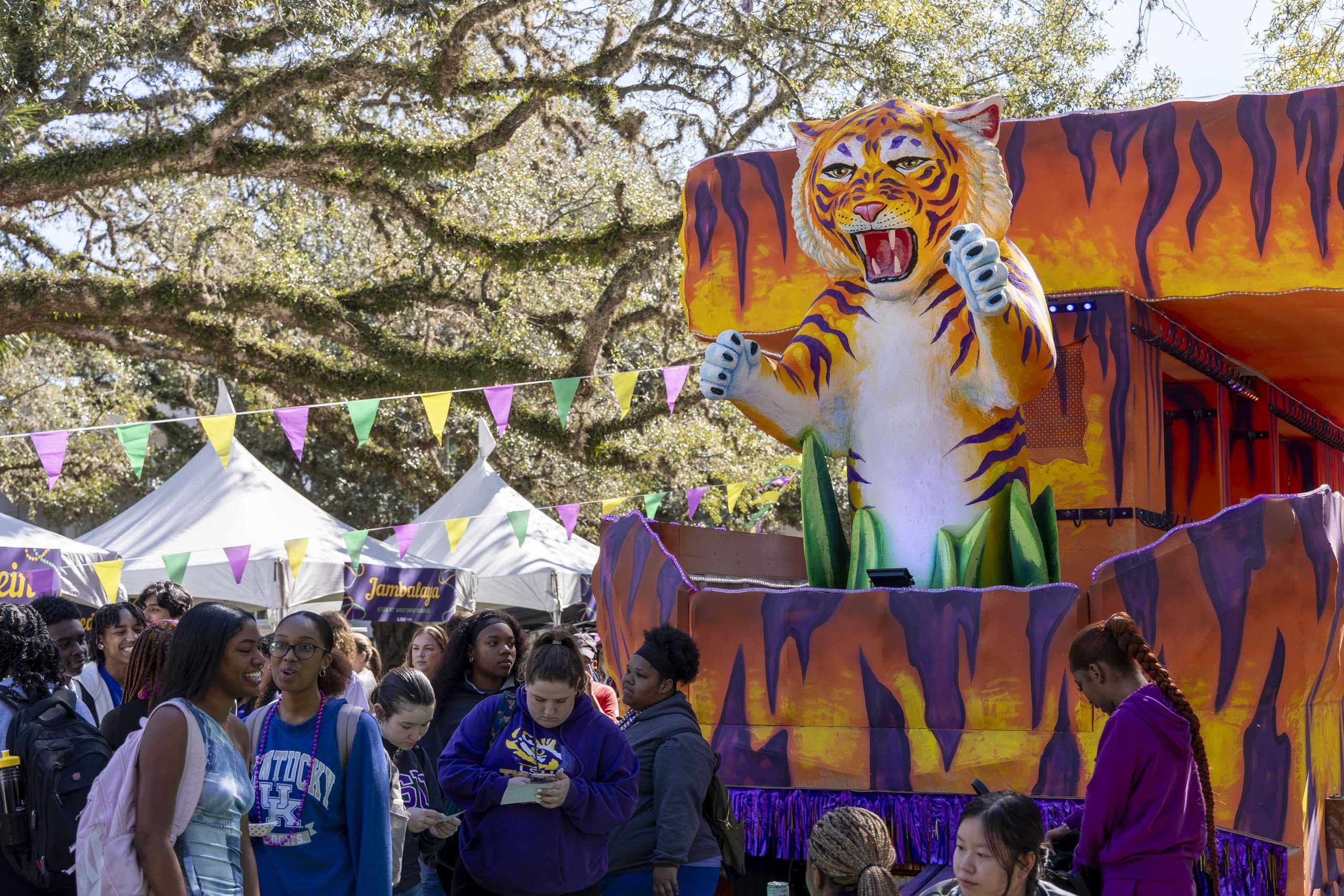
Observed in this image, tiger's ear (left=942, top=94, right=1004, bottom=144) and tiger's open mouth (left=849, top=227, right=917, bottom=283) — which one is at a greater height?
tiger's ear (left=942, top=94, right=1004, bottom=144)

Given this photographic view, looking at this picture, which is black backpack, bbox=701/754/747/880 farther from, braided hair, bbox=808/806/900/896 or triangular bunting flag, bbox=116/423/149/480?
triangular bunting flag, bbox=116/423/149/480

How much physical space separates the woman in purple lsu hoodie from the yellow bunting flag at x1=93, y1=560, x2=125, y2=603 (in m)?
7.88

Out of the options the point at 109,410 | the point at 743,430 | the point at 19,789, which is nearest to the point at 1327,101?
the point at 19,789

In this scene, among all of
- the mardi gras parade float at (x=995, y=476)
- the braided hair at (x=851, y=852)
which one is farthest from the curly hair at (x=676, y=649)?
the braided hair at (x=851, y=852)

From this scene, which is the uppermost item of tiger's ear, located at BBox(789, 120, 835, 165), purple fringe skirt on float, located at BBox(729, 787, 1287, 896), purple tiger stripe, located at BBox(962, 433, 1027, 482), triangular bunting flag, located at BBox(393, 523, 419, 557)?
tiger's ear, located at BBox(789, 120, 835, 165)

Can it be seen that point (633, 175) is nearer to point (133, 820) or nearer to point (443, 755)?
point (443, 755)

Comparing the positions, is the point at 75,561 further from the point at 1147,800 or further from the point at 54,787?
the point at 1147,800

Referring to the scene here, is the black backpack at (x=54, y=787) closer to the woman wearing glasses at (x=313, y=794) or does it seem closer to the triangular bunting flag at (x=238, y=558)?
the woman wearing glasses at (x=313, y=794)

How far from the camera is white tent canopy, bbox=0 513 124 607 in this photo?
1138 cm

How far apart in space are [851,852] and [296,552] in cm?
993

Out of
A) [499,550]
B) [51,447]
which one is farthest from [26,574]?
[499,550]

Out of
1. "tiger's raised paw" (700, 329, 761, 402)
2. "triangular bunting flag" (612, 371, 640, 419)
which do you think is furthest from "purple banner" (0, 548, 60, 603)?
"tiger's raised paw" (700, 329, 761, 402)

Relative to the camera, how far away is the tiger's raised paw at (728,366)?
7004 mm

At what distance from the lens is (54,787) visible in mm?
3990
